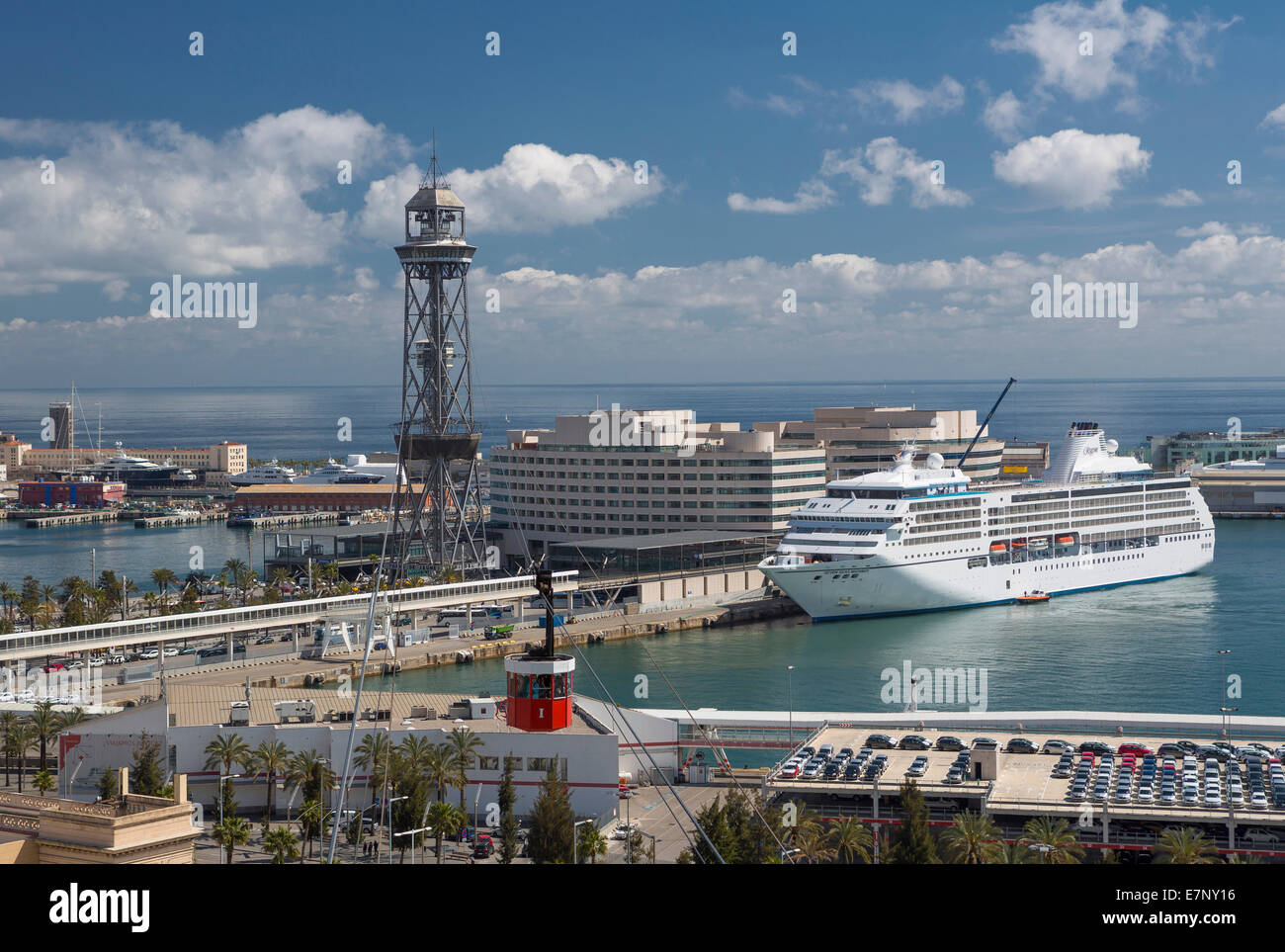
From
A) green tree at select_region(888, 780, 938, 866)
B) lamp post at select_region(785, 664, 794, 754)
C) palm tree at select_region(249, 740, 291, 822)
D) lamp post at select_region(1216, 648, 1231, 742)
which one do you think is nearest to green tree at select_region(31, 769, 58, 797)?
palm tree at select_region(249, 740, 291, 822)

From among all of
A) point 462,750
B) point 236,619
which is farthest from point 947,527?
point 462,750

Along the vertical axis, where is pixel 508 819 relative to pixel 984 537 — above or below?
below

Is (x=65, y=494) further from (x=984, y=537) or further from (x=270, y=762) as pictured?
(x=270, y=762)

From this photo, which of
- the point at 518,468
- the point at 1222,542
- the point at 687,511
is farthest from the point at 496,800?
the point at 1222,542

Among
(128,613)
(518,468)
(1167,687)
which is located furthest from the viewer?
(518,468)
